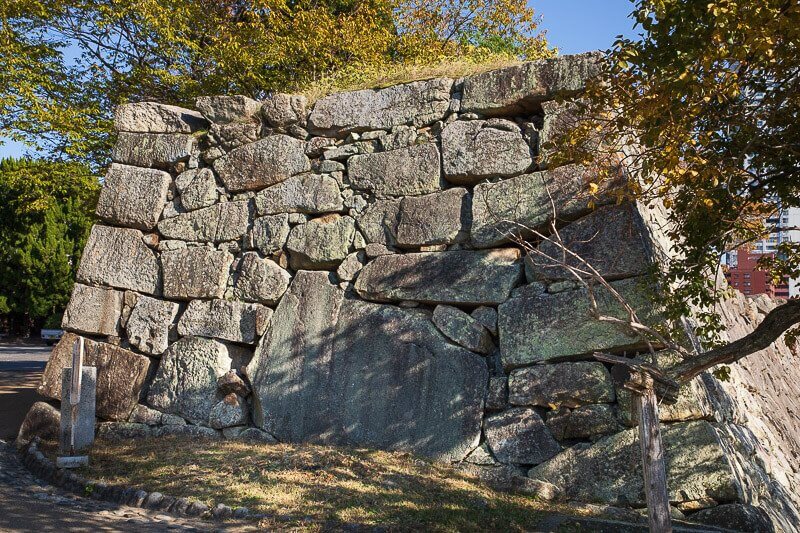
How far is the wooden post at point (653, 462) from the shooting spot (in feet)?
14.3

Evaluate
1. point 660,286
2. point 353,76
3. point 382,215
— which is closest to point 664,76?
point 660,286

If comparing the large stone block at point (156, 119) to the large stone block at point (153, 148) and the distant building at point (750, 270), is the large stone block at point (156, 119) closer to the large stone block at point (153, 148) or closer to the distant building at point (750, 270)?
the large stone block at point (153, 148)

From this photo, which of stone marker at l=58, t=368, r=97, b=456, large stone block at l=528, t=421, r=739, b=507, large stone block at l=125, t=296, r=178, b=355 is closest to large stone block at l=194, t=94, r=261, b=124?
large stone block at l=125, t=296, r=178, b=355

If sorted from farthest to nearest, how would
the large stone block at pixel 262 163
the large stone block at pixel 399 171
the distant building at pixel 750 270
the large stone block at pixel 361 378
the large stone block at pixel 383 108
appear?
1. the large stone block at pixel 262 163
2. the distant building at pixel 750 270
3. the large stone block at pixel 383 108
4. the large stone block at pixel 399 171
5. the large stone block at pixel 361 378

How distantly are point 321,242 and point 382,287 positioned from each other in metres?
0.90

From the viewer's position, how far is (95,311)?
833 centimetres

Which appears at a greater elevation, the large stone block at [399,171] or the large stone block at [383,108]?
the large stone block at [383,108]

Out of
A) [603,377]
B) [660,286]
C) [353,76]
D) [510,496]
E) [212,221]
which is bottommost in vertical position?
[510,496]

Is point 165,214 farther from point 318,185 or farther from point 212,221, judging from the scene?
point 318,185

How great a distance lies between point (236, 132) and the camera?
8.20 metres

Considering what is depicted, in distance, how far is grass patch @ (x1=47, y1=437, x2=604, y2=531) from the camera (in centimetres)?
509

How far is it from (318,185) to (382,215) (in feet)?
2.82

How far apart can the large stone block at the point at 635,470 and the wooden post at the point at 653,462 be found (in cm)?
113

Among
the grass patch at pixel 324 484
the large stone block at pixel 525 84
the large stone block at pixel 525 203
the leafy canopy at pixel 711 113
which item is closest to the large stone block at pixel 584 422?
the grass patch at pixel 324 484
